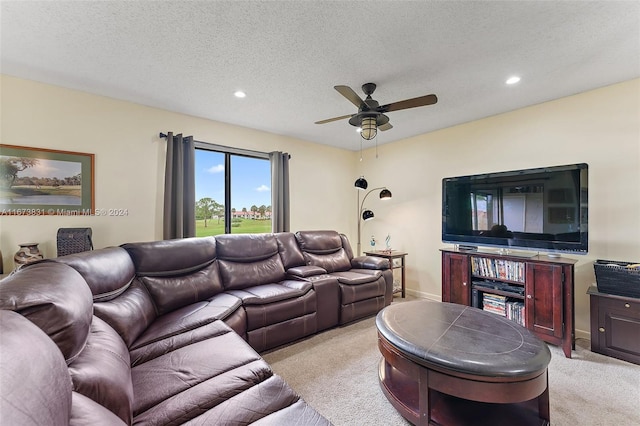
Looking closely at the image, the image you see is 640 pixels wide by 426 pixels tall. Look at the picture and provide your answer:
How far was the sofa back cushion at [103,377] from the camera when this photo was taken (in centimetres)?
93

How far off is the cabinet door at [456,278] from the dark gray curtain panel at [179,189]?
3327mm

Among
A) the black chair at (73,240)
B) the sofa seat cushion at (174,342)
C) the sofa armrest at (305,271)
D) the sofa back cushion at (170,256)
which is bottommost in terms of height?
the sofa seat cushion at (174,342)

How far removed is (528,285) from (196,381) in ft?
10.2

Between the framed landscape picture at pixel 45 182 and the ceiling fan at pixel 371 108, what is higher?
the ceiling fan at pixel 371 108

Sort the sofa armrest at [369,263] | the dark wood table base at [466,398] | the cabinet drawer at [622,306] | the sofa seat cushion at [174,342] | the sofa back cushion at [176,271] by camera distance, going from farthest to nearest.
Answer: the sofa armrest at [369,263] < the sofa back cushion at [176,271] < the cabinet drawer at [622,306] < the sofa seat cushion at [174,342] < the dark wood table base at [466,398]

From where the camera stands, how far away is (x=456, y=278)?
3299 mm

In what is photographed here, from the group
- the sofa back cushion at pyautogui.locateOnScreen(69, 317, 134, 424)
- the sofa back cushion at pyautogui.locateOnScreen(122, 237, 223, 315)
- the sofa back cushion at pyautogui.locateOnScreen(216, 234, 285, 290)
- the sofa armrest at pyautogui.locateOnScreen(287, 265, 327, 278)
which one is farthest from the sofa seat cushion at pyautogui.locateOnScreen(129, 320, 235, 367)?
the sofa armrest at pyautogui.locateOnScreen(287, 265, 327, 278)

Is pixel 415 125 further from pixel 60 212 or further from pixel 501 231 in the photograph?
pixel 60 212

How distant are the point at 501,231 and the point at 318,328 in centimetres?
242

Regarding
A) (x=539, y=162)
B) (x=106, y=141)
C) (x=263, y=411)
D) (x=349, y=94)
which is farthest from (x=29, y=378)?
(x=539, y=162)

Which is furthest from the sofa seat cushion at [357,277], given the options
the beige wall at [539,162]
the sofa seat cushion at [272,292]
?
the beige wall at [539,162]

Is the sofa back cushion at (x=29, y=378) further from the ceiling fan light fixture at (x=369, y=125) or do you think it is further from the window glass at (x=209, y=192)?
the window glass at (x=209, y=192)

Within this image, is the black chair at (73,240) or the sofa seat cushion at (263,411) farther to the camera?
the black chair at (73,240)

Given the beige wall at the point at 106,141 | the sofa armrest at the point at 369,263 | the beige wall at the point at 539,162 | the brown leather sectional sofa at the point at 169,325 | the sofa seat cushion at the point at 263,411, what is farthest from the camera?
the sofa armrest at the point at 369,263
